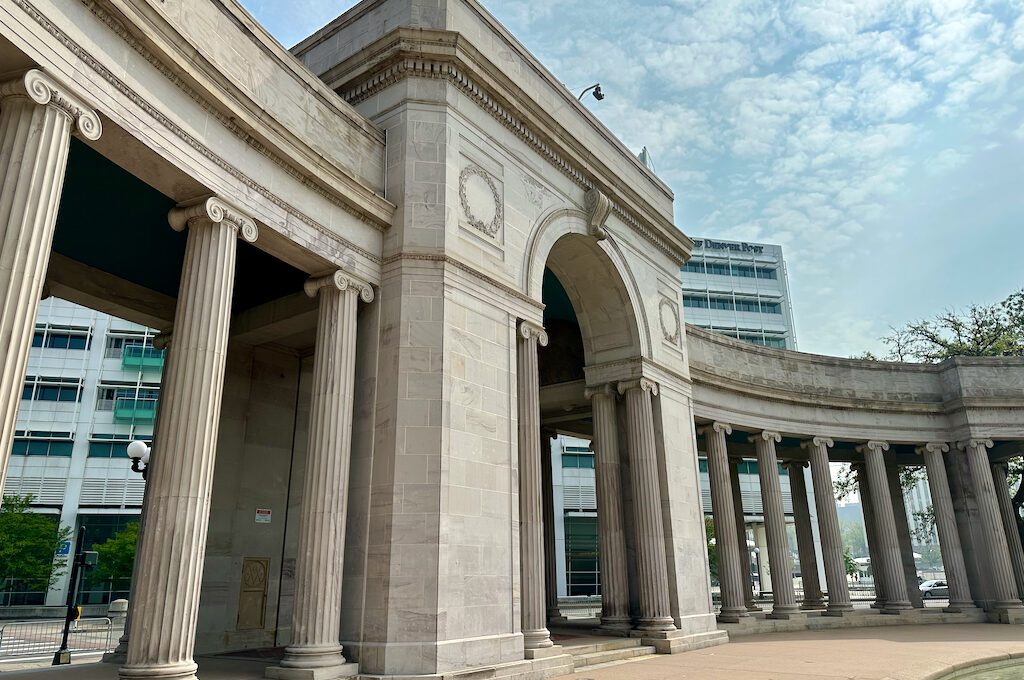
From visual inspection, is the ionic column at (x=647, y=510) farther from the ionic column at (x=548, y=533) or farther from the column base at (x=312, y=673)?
the column base at (x=312, y=673)

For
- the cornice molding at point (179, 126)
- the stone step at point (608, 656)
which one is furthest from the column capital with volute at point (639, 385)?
the cornice molding at point (179, 126)

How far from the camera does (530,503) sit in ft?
50.5

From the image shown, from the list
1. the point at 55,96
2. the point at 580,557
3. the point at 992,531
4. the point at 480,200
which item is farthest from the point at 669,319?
the point at 580,557

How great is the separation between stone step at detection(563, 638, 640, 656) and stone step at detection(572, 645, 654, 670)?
0.41ft

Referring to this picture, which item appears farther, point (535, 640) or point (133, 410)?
point (133, 410)

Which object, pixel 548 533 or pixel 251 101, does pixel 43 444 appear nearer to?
pixel 548 533

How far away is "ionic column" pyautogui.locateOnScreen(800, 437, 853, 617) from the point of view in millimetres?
27188

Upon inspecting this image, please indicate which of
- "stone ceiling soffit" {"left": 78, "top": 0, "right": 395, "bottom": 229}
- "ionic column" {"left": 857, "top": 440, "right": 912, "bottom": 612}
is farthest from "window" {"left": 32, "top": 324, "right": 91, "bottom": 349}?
"ionic column" {"left": 857, "top": 440, "right": 912, "bottom": 612}

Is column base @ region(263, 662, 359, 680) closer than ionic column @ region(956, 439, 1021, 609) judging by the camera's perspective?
Yes

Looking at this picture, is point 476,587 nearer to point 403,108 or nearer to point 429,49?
point 403,108

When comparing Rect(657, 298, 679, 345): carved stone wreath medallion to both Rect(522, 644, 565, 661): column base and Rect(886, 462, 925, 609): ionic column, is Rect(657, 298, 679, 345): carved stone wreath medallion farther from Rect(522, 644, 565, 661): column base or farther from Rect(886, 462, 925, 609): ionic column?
Rect(886, 462, 925, 609): ionic column

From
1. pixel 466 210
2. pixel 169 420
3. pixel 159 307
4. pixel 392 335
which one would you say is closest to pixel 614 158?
pixel 466 210

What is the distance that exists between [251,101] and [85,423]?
2024 inches

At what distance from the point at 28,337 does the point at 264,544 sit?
1042cm
